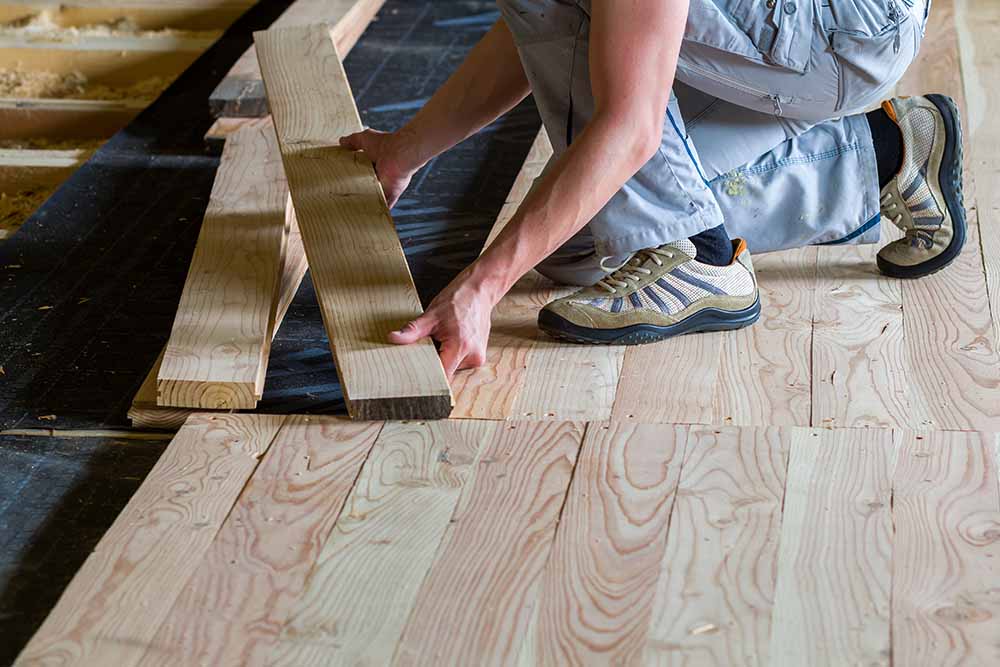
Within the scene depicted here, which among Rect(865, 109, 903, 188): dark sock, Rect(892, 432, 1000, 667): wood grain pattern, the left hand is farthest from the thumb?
Rect(865, 109, 903, 188): dark sock

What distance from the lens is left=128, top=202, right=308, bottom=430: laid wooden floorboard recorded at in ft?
6.51

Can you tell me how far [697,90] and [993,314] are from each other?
28.3 inches

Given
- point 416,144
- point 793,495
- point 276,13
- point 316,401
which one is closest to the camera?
point 793,495

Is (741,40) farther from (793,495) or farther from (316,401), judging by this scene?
(316,401)

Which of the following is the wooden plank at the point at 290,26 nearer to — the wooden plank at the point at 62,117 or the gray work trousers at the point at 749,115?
the wooden plank at the point at 62,117

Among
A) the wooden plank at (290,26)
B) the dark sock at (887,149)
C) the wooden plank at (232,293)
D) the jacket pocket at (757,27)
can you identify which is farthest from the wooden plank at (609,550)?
the wooden plank at (290,26)

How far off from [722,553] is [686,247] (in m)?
0.79

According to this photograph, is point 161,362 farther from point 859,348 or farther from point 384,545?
point 859,348

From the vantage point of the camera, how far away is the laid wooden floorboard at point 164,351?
6.51 ft

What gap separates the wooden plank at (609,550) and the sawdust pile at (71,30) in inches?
136

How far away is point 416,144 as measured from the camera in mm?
2457

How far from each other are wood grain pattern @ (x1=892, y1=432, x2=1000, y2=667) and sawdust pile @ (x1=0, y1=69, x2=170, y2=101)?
335cm

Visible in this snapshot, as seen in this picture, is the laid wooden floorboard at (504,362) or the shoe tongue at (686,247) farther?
the shoe tongue at (686,247)

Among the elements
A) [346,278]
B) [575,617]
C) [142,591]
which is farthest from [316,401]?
[575,617]
